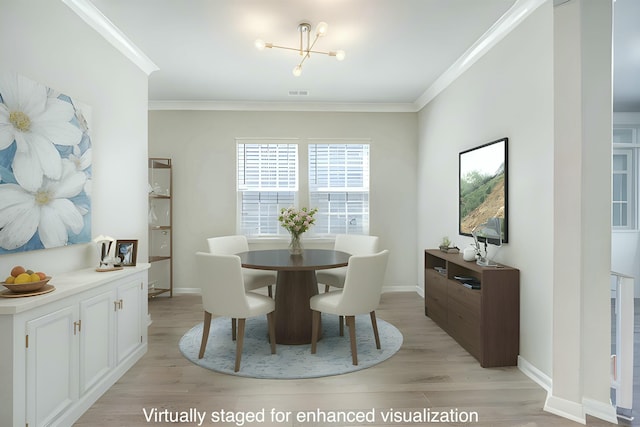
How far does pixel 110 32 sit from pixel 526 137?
3547mm

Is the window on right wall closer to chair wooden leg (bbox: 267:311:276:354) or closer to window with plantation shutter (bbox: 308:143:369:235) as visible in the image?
window with plantation shutter (bbox: 308:143:369:235)

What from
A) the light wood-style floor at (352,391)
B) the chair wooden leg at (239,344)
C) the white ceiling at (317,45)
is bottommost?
the light wood-style floor at (352,391)

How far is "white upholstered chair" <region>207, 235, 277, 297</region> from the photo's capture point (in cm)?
382

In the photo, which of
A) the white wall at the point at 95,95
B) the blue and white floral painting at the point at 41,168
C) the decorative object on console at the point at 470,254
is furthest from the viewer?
the decorative object on console at the point at 470,254

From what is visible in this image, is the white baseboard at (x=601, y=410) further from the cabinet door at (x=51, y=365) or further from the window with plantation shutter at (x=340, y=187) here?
the window with plantation shutter at (x=340, y=187)

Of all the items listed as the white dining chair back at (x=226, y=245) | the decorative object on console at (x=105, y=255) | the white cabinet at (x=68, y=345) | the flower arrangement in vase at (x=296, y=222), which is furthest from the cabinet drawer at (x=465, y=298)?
the decorative object on console at (x=105, y=255)

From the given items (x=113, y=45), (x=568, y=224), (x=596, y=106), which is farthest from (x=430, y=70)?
(x=113, y=45)

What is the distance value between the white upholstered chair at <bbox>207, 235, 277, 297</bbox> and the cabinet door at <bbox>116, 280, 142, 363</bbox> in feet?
3.52

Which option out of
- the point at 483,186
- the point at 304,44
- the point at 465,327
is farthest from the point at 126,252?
the point at 483,186

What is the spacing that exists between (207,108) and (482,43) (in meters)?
3.68

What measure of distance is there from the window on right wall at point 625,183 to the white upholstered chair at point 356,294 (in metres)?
4.34

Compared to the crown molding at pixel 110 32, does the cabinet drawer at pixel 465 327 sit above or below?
below

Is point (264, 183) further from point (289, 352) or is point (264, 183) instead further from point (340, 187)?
point (289, 352)

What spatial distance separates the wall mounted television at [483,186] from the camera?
10.1 feet
